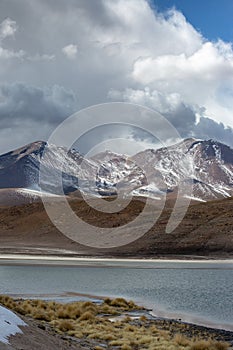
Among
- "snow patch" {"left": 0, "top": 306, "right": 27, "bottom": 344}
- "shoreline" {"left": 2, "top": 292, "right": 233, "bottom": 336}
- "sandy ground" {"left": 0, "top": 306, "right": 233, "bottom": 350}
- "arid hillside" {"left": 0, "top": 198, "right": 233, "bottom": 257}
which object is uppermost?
"arid hillside" {"left": 0, "top": 198, "right": 233, "bottom": 257}

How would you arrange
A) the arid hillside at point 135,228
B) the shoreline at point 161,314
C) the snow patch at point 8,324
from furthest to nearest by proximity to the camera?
the arid hillside at point 135,228 < the shoreline at point 161,314 < the snow patch at point 8,324

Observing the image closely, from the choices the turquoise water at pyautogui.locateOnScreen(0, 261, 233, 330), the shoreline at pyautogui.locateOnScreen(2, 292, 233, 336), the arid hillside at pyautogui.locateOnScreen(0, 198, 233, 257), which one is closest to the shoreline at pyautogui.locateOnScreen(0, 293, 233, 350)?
the shoreline at pyautogui.locateOnScreen(2, 292, 233, 336)

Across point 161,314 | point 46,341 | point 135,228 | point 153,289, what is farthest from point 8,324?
point 135,228

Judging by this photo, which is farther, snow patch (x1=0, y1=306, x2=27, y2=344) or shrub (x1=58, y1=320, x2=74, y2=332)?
shrub (x1=58, y1=320, x2=74, y2=332)

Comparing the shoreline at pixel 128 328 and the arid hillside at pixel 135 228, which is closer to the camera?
the shoreline at pixel 128 328

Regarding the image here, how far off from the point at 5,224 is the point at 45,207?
16.2 metres

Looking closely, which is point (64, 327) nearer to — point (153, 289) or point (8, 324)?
point (8, 324)

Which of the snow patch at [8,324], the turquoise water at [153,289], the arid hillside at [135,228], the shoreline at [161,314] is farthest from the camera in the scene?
the arid hillside at [135,228]

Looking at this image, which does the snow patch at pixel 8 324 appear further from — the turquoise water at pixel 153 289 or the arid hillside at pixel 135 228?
the arid hillside at pixel 135 228

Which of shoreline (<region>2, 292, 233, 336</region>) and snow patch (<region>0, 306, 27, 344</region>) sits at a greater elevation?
snow patch (<region>0, 306, 27, 344</region>)

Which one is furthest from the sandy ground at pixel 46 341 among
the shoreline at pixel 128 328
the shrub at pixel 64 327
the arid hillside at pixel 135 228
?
the arid hillside at pixel 135 228

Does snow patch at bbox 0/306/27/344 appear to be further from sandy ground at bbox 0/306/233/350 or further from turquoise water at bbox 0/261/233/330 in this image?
turquoise water at bbox 0/261/233/330

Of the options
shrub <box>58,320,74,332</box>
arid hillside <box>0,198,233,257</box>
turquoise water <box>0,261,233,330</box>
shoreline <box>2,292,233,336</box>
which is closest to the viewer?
shrub <box>58,320,74,332</box>

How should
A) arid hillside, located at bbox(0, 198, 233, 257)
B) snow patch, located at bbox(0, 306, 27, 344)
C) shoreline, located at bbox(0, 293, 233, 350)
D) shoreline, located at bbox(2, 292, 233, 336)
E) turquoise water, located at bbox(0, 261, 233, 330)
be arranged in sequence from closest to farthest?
snow patch, located at bbox(0, 306, 27, 344), shoreline, located at bbox(0, 293, 233, 350), shoreline, located at bbox(2, 292, 233, 336), turquoise water, located at bbox(0, 261, 233, 330), arid hillside, located at bbox(0, 198, 233, 257)
